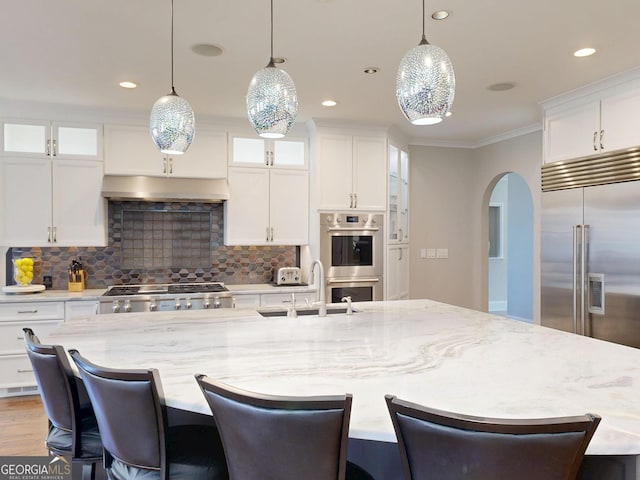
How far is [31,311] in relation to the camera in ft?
13.2

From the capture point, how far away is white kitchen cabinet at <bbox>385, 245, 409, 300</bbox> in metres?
5.09

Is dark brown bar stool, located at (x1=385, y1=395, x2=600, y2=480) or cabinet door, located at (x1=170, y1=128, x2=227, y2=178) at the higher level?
cabinet door, located at (x1=170, y1=128, x2=227, y2=178)

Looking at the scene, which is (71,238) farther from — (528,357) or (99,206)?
(528,357)

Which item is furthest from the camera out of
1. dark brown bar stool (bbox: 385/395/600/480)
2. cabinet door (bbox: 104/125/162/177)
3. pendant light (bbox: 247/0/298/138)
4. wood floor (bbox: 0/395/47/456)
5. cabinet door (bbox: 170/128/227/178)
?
cabinet door (bbox: 170/128/227/178)

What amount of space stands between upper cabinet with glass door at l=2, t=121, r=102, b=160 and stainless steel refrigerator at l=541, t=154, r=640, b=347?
4.19m

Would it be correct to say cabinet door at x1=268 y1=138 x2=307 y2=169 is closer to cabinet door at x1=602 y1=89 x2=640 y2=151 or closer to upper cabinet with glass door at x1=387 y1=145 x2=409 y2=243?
upper cabinet with glass door at x1=387 y1=145 x2=409 y2=243

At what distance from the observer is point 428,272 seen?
5.96 m

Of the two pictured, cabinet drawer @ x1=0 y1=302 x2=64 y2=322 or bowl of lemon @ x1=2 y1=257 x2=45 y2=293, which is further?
bowl of lemon @ x1=2 y1=257 x2=45 y2=293

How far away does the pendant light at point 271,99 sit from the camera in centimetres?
205

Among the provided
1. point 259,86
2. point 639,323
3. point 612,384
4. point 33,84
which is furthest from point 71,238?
point 639,323

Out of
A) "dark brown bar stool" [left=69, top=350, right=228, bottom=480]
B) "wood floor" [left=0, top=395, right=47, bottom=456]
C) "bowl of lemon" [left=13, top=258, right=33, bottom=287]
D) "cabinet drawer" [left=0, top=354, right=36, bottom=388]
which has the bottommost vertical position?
"wood floor" [left=0, top=395, right=47, bottom=456]

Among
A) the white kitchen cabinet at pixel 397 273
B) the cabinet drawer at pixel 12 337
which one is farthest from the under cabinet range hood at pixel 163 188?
the white kitchen cabinet at pixel 397 273

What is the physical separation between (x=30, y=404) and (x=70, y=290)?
1.07 metres

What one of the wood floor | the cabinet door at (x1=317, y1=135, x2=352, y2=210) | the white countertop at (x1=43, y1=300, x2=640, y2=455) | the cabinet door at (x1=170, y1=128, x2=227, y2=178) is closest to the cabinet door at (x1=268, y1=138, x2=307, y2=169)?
the cabinet door at (x1=317, y1=135, x2=352, y2=210)
